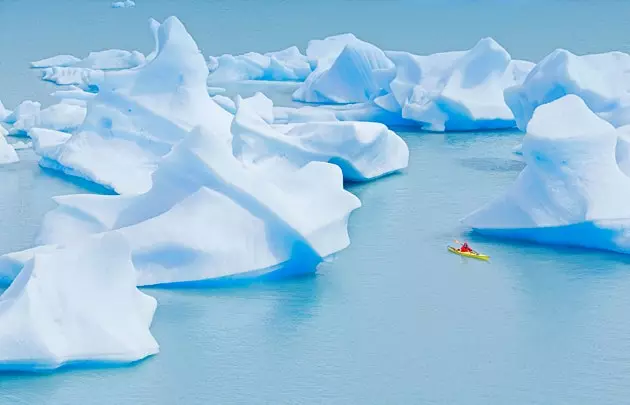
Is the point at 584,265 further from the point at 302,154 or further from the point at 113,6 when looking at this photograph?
the point at 113,6

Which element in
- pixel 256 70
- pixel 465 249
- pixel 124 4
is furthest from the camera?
pixel 124 4

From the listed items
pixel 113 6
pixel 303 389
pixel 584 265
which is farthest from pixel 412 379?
pixel 113 6

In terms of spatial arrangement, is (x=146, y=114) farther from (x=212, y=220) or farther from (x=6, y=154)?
(x=212, y=220)

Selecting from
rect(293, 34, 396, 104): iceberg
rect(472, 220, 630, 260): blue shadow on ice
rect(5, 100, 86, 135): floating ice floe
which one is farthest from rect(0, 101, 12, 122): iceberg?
rect(472, 220, 630, 260): blue shadow on ice

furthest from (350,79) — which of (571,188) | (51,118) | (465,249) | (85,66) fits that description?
(571,188)

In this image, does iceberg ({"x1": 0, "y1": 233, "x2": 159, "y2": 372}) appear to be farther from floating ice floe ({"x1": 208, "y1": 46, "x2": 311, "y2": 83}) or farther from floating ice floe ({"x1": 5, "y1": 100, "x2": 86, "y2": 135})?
floating ice floe ({"x1": 208, "y1": 46, "x2": 311, "y2": 83})

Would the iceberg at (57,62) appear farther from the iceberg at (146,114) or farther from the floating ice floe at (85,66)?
the iceberg at (146,114)
